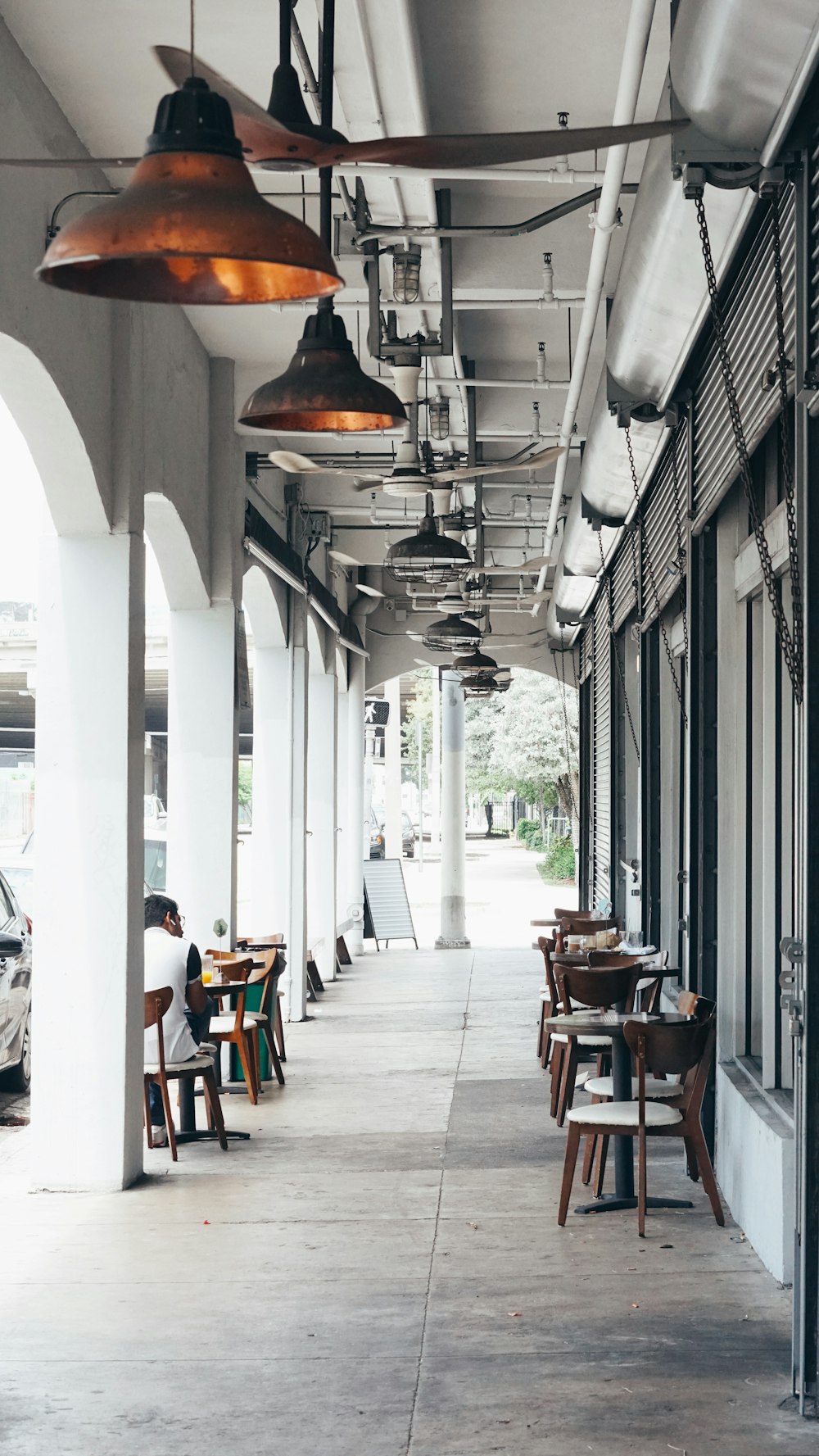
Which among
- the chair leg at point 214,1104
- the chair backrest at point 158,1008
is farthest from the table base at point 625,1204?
the chair backrest at point 158,1008

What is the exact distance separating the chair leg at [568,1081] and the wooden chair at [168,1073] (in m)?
1.70

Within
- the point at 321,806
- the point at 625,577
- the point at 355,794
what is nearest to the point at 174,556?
the point at 625,577

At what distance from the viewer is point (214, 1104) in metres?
7.54

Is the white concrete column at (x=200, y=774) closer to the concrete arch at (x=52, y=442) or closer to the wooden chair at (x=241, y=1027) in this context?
the wooden chair at (x=241, y=1027)

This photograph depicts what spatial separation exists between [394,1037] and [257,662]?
3.71 meters

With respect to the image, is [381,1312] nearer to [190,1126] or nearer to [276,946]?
[190,1126]

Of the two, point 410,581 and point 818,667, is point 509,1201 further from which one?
point 410,581

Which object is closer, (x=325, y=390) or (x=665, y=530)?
(x=325, y=390)

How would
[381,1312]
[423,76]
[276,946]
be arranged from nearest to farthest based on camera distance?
[381,1312] < [423,76] < [276,946]

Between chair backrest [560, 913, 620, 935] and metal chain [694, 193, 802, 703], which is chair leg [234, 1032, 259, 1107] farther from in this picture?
metal chain [694, 193, 802, 703]

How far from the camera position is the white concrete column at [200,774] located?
10.1 metres

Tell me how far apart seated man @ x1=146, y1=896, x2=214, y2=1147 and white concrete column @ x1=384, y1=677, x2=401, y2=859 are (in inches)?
849

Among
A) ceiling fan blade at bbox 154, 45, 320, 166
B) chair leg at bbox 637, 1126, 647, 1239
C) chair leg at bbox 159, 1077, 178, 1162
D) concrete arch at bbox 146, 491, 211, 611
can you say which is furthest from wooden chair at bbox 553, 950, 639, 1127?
ceiling fan blade at bbox 154, 45, 320, 166

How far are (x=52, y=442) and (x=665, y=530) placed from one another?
3606 mm
